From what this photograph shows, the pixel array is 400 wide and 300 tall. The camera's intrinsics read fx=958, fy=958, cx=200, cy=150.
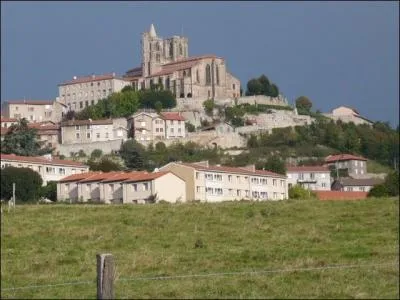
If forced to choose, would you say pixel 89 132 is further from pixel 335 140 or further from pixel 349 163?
pixel 349 163

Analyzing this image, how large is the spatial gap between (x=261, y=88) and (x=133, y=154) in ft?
133

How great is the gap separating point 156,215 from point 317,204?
18.1 ft

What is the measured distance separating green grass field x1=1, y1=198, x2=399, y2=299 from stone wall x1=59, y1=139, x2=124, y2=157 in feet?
221

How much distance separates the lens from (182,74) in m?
126

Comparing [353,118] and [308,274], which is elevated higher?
[353,118]

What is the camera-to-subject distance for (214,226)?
27.1 metres

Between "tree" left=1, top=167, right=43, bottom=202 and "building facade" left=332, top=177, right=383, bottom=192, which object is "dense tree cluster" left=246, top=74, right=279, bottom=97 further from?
"tree" left=1, top=167, right=43, bottom=202

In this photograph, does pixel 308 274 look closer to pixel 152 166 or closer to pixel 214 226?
pixel 214 226

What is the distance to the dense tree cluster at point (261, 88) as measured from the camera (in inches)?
5059

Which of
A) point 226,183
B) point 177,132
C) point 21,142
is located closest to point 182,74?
point 177,132

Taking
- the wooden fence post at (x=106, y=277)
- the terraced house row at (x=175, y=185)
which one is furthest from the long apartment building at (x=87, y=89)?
the wooden fence post at (x=106, y=277)

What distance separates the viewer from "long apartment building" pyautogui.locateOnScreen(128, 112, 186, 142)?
359 ft

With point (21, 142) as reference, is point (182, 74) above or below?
above

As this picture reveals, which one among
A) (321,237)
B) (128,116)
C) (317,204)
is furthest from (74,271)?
(128,116)
